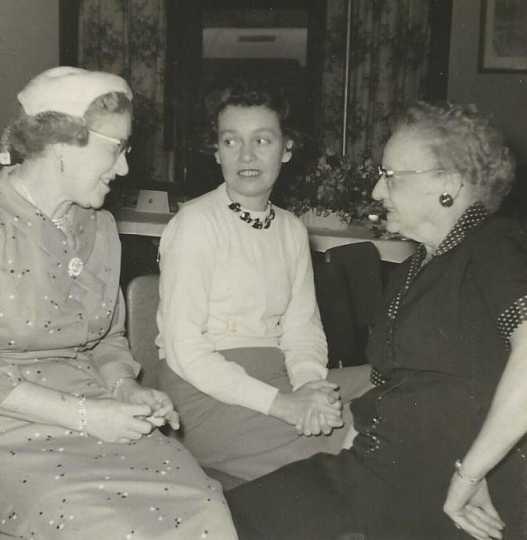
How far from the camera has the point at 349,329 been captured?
242 cm

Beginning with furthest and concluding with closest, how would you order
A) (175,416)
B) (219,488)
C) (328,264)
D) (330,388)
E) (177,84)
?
(177,84), (328,264), (330,388), (175,416), (219,488)

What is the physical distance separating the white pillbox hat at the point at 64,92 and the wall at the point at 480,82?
499cm

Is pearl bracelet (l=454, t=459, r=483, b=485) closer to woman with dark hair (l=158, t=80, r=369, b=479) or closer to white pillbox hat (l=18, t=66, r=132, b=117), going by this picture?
woman with dark hair (l=158, t=80, r=369, b=479)

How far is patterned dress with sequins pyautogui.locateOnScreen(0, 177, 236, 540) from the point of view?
1398mm

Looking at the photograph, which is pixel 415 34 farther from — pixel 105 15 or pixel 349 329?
pixel 349 329

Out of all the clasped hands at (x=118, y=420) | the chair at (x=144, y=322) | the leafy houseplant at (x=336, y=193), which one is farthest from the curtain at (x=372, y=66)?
the clasped hands at (x=118, y=420)

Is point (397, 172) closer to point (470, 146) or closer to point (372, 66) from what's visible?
point (470, 146)

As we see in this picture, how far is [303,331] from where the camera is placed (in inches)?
83.0

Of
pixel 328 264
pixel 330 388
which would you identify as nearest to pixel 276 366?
pixel 330 388

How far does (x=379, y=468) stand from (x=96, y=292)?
760 millimetres

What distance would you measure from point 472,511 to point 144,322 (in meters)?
0.98

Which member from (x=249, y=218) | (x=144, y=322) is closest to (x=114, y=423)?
(x=144, y=322)

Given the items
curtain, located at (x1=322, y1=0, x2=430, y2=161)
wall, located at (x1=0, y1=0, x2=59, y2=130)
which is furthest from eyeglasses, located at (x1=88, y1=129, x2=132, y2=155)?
curtain, located at (x1=322, y1=0, x2=430, y2=161)

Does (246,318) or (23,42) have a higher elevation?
(23,42)
